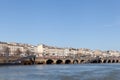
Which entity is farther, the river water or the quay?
the quay

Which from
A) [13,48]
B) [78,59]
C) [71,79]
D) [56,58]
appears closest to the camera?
[71,79]

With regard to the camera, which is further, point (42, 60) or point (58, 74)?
point (42, 60)

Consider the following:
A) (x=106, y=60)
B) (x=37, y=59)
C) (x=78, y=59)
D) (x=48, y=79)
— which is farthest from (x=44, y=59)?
(x=48, y=79)

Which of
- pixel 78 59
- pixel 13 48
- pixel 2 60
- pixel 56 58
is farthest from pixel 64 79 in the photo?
pixel 13 48

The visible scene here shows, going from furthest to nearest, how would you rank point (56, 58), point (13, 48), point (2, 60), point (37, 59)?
1. point (13, 48)
2. point (56, 58)
3. point (37, 59)
4. point (2, 60)

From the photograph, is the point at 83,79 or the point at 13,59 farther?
the point at 13,59

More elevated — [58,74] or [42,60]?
[42,60]

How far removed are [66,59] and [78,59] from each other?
9102 mm

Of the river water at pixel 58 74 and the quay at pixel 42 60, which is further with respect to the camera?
the quay at pixel 42 60

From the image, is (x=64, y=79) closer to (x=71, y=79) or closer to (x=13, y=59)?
(x=71, y=79)

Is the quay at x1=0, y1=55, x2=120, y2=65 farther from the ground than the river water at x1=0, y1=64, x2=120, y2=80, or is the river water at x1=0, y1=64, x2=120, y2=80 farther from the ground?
the quay at x1=0, y1=55, x2=120, y2=65

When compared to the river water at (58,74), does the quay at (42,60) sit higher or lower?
higher

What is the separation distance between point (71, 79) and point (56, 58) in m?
80.2

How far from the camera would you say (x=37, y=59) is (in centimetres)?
11431
